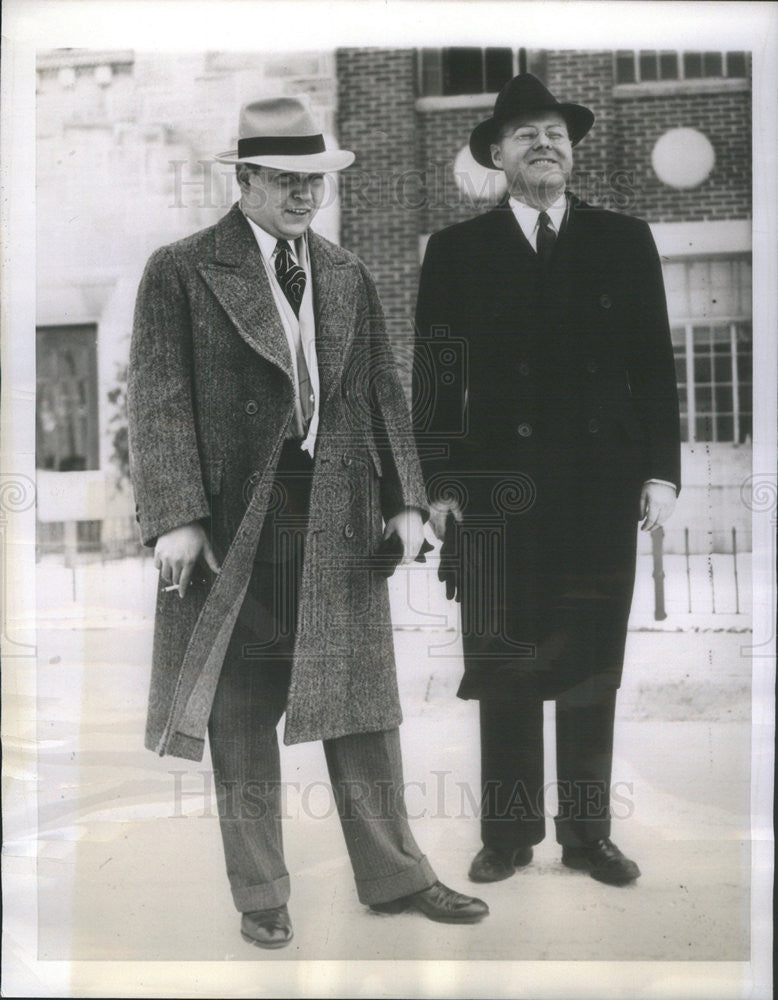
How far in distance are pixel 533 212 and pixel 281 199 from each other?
2.81 feet

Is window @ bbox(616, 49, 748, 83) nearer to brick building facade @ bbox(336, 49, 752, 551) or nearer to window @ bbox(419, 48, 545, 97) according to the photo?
brick building facade @ bbox(336, 49, 752, 551)

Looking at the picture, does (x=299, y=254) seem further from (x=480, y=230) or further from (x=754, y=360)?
(x=754, y=360)

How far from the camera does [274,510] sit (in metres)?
3.17

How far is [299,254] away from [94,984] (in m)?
2.62

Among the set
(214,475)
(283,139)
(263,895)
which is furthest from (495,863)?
(283,139)

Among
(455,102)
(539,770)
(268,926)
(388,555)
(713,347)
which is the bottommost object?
(268,926)

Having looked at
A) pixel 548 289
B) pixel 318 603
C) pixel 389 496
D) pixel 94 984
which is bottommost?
pixel 94 984

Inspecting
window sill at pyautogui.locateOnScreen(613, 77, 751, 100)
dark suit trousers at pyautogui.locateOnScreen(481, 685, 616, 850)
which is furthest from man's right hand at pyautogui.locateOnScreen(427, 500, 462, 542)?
window sill at pyautogui.locateOnScreen(613, 77, 751, 100)

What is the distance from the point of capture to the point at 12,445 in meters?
3.36

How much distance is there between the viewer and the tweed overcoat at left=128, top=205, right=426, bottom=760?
3.16m

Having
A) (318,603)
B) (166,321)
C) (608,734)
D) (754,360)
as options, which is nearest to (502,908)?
(608,734)

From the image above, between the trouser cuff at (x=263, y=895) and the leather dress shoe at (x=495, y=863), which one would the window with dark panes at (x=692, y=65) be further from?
the trouser cuff at (x=263, y=895)

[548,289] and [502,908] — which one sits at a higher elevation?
[548,289]

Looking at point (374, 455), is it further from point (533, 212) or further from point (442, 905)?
point (442, 905)
